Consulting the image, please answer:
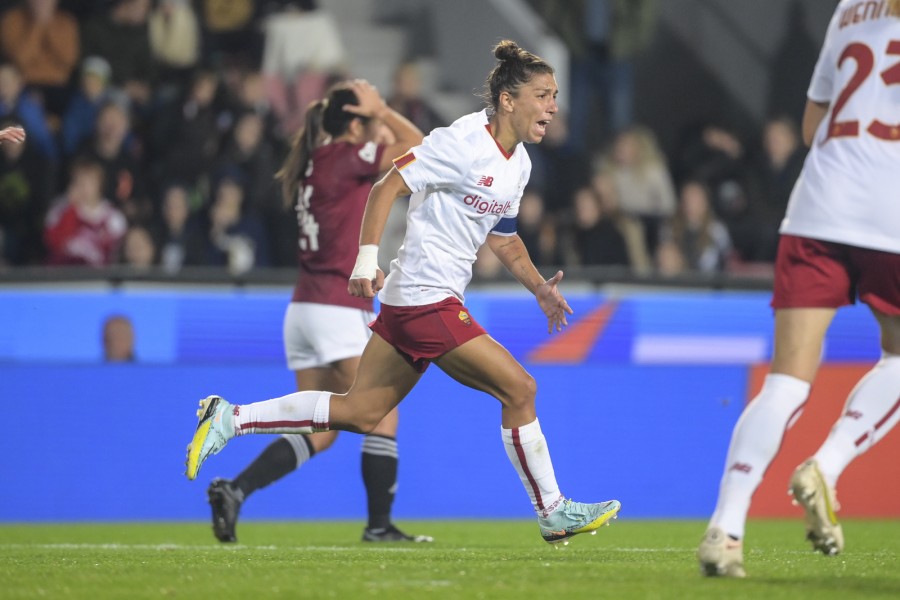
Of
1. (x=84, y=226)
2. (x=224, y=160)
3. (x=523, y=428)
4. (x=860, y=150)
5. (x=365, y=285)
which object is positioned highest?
(x=860, y=150)

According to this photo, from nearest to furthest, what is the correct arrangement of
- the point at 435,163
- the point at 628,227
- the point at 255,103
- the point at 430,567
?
the point at 430,567
the point at 435,163
the point at 628,227
the point at 255,103

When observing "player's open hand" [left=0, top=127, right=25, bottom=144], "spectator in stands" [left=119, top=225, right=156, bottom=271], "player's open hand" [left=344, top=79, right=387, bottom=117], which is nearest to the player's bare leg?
"player's open hand" [left=344, top=79, right=387, bottom=117]

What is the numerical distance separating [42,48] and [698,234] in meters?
5.91

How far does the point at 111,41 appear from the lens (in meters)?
13.3

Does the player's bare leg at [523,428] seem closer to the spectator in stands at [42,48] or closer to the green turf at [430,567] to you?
the green turf at [430,567]

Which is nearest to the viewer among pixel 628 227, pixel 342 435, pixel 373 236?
pixel 373 236

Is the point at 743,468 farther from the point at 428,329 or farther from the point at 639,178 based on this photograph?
the point at 639,178

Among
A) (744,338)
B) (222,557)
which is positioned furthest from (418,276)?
(744,338)

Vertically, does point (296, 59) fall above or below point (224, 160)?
above

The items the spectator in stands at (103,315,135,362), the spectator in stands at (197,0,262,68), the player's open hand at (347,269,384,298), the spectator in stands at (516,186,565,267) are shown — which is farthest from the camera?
the spectator in stands at (197,0,262,68)

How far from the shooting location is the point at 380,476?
7.45 m

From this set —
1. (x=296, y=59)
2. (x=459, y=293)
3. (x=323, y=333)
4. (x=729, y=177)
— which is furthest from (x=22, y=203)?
(x=459, y=293)

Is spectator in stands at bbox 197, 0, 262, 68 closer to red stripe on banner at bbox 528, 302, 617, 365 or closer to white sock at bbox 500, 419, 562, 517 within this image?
red stripe on banner at bbox 528, 302, 617, 365

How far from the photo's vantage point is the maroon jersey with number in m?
7.53
